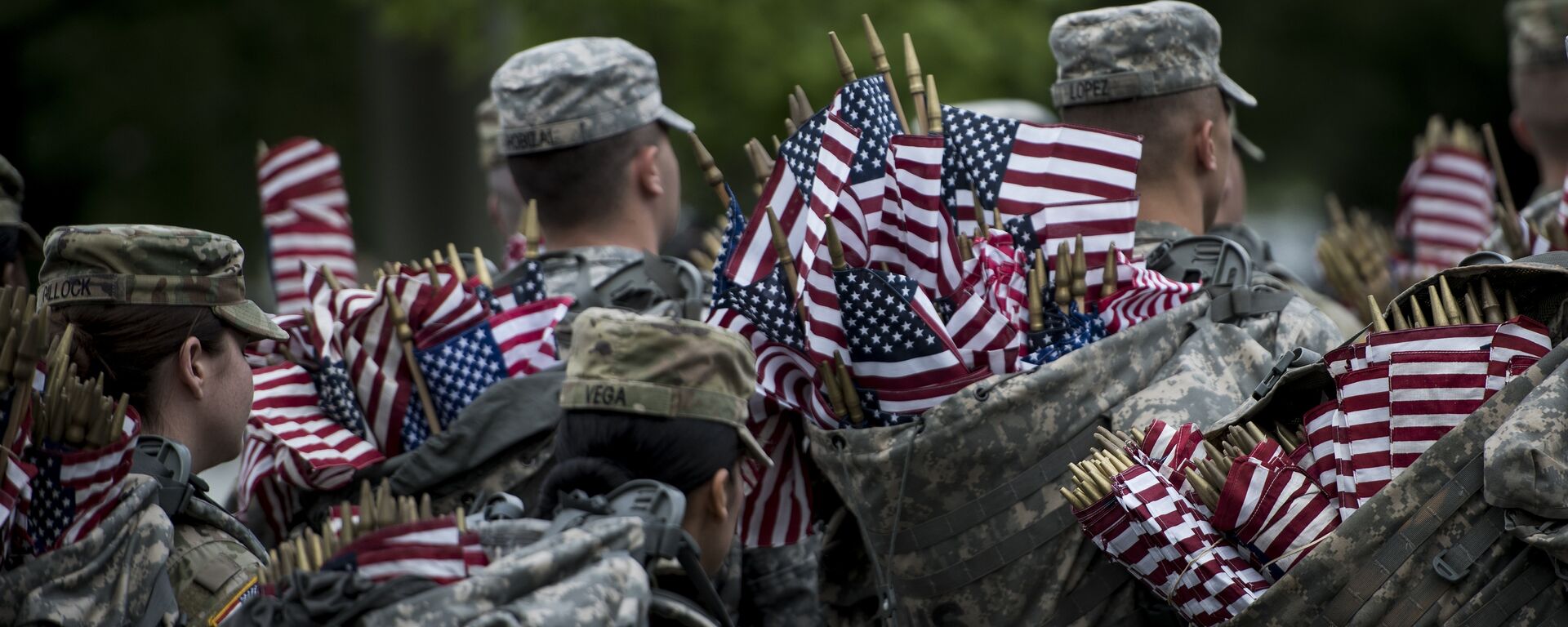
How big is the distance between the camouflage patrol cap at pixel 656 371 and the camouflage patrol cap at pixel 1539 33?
499cm

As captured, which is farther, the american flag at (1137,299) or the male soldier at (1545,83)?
the male soldier at (1545,83)

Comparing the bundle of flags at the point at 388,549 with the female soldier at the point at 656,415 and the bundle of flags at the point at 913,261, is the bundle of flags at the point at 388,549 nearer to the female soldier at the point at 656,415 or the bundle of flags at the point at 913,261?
the female soldier at the point at 656,415

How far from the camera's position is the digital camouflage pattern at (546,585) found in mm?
2934

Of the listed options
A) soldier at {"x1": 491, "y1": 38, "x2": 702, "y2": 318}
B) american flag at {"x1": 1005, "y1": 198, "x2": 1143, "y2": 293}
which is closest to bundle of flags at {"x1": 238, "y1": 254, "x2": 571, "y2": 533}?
soldier at {"x1": 491, "y1": 38, "x2": 702, "y2": 318}

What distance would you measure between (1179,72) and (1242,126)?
55.0ft

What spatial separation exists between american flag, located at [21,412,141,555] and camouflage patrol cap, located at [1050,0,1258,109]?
2.86 m

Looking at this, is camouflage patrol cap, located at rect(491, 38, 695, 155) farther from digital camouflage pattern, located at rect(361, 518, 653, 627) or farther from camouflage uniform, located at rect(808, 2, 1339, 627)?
digital camouflage pattern, located at rect(361, 518, 653, 627)

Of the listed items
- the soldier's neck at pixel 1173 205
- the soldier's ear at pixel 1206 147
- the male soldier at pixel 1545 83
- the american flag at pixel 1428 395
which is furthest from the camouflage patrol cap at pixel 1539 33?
the american flag at pixel 1428 395

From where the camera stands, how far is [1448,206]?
8180mm

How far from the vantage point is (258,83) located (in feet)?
55.4

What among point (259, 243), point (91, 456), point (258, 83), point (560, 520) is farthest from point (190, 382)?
point (259, 243)

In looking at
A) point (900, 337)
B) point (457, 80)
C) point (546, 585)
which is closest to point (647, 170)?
point (900, 337)

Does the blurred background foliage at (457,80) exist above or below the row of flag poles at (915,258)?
below

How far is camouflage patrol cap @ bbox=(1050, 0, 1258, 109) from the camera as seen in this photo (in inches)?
193
